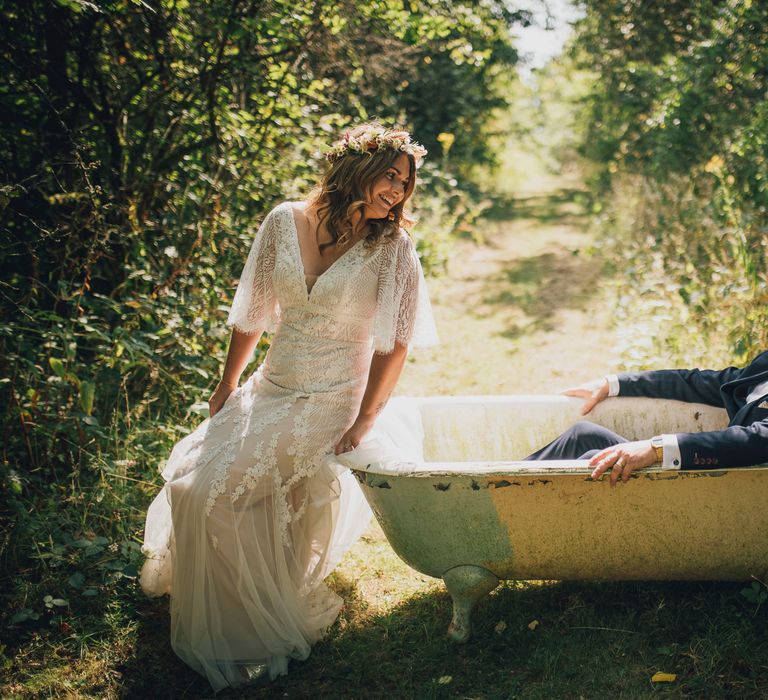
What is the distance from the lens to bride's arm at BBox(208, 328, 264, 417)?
2674mm

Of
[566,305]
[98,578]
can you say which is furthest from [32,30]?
[566,305]

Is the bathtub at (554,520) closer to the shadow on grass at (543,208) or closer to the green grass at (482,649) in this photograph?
the green grass at (482,649)

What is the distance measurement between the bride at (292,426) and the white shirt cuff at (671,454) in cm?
87

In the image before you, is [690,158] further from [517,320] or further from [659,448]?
[659,448]

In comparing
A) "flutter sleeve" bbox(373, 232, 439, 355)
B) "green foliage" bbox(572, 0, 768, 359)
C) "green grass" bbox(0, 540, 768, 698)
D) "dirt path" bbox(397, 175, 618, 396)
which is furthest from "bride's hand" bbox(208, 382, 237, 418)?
"green foliage" bbox(572, 0, 768, 359)

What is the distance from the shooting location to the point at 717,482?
2.22 m

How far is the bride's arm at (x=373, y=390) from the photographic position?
8.09ft

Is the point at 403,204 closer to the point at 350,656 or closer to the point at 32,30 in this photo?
the point at 350,656

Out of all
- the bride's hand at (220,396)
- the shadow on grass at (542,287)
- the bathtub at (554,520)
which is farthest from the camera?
the shadow on grass at (542,287)

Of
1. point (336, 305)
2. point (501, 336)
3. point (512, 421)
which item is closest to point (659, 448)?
point (512, 421)

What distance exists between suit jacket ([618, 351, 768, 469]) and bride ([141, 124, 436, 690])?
3.15ft

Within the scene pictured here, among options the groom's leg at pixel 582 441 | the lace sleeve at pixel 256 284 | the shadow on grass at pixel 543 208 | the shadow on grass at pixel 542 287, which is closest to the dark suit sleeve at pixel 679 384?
the groom's leg at pixel 582 441

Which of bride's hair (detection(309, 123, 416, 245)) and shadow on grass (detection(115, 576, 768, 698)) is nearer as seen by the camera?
shadow on grass (detection(115, 576, 768, 698))

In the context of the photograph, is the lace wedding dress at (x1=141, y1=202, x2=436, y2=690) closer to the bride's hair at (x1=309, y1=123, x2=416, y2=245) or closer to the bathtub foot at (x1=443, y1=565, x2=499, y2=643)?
the bride's hair at (x1=309, y1=123, x2=416, y2=245)
